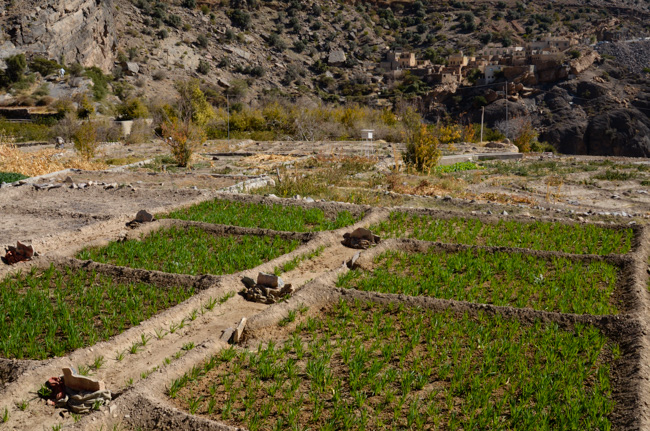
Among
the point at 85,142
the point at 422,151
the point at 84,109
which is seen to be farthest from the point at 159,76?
the point at 422,151

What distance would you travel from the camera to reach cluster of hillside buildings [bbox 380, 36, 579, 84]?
63172 millimetres

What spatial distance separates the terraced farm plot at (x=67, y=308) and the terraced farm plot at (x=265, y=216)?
3.17 m

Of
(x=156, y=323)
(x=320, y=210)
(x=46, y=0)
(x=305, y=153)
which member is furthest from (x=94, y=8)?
(x=156, y=323)

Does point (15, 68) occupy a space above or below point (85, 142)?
above

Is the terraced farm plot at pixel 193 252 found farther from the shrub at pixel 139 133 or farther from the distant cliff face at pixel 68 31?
the distant cliff face at pixel 68 31

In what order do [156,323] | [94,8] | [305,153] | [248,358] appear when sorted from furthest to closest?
[94,8], [305,153], [156,323], [248,358]

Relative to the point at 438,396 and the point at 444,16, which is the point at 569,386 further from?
the point at 444,16

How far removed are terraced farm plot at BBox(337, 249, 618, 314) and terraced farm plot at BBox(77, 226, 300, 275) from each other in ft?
4.90

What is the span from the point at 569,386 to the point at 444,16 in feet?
306

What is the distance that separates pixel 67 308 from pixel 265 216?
197 inches

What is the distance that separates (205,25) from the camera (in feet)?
232

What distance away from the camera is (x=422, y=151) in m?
17.5

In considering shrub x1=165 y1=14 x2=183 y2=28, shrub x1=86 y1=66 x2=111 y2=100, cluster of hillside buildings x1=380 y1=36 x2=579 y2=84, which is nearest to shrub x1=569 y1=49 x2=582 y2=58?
cluster of hillside buildings x1=380 y1=36 x2=579 y2=84

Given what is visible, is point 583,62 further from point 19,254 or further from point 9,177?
point 19,254
